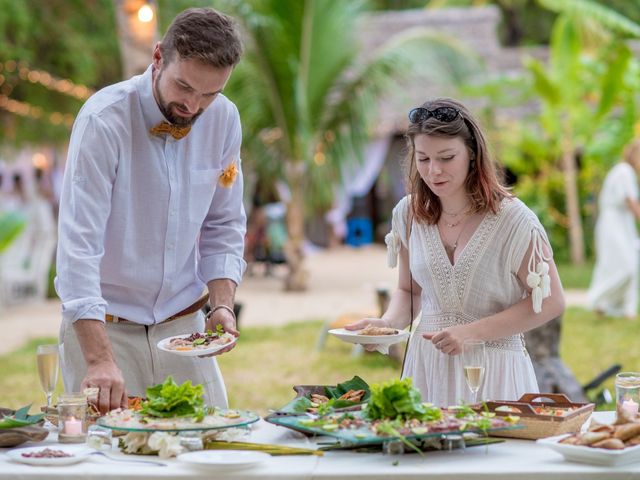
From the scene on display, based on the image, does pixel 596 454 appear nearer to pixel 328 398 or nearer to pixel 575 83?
pixel 328 398

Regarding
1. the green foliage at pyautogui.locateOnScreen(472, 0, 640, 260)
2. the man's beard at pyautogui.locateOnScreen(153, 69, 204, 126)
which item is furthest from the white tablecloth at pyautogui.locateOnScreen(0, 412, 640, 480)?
the green foliage at pyautogui.locateOnScreen(472, 0, 640, 260)

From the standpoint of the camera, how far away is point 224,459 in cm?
271

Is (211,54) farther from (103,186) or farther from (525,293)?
(525,293)

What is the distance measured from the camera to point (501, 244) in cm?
364

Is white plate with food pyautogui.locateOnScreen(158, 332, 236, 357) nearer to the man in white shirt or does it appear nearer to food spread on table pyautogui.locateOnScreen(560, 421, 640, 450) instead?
the man in white shirt

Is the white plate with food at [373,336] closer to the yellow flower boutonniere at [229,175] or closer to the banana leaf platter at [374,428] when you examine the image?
the banana leaf platter at [374,428]

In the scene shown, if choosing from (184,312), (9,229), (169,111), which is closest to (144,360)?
(184,312)

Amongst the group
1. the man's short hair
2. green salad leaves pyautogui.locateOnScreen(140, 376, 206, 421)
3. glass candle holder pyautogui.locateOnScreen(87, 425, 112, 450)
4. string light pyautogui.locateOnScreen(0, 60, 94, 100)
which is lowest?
glass candle holder pyautogui.locateOnScreen(87, 425, 112, 450)

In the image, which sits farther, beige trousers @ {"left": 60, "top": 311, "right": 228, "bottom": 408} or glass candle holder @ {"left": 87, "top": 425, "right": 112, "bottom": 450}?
beige trousers @ {"left": 60, "top": 311, "right": 228, "bottom": 408}

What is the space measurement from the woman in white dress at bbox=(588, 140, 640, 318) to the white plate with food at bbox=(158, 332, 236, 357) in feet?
32.1

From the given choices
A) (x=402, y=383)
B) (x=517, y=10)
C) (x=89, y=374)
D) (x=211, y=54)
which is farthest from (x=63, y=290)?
(x=517, y=10)

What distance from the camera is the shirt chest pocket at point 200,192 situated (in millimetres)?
3609

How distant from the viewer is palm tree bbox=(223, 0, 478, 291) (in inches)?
642

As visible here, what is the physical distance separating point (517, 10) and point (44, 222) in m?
22.1
